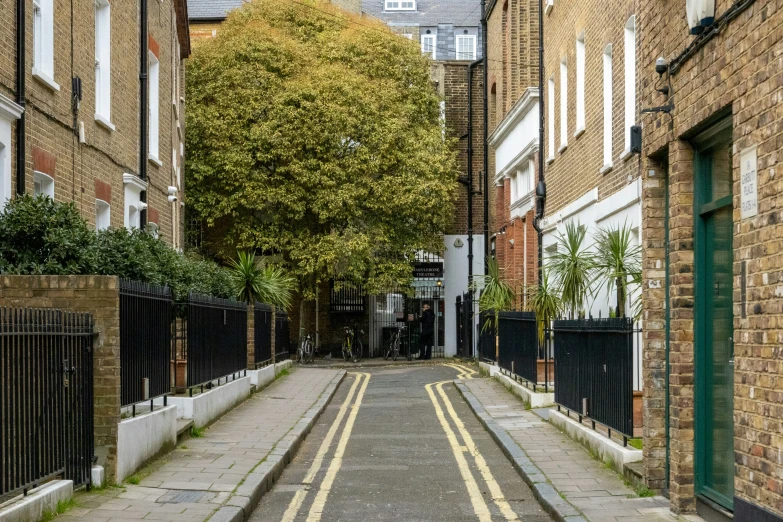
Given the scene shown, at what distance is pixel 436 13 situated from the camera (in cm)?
6969

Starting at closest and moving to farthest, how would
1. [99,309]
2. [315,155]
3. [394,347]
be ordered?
[99,309] < [315,155] < [394,347]

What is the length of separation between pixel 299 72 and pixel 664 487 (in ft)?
90.7

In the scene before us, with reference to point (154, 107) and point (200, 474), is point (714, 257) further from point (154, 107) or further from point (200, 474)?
point (154, 107)

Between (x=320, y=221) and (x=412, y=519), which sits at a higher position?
(x=320, y=221)

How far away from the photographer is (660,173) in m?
9.20

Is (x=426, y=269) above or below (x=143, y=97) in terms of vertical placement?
below

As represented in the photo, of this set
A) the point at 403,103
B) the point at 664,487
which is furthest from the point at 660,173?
the point at 403,103

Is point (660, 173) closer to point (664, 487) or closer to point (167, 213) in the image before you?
point (664, 487)

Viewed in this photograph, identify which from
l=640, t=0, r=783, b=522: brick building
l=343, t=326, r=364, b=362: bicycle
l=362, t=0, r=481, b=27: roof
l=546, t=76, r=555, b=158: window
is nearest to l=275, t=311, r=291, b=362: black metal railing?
l=343, t=326, r=364, b=362: bicycle

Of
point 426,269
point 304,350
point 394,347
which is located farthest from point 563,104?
point 426,269

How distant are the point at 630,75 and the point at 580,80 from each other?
4.28 m

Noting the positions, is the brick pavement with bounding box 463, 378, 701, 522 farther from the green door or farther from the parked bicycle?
the parked bicycle

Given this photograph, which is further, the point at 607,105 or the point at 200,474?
the point at 607,105

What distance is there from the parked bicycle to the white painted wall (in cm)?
617
